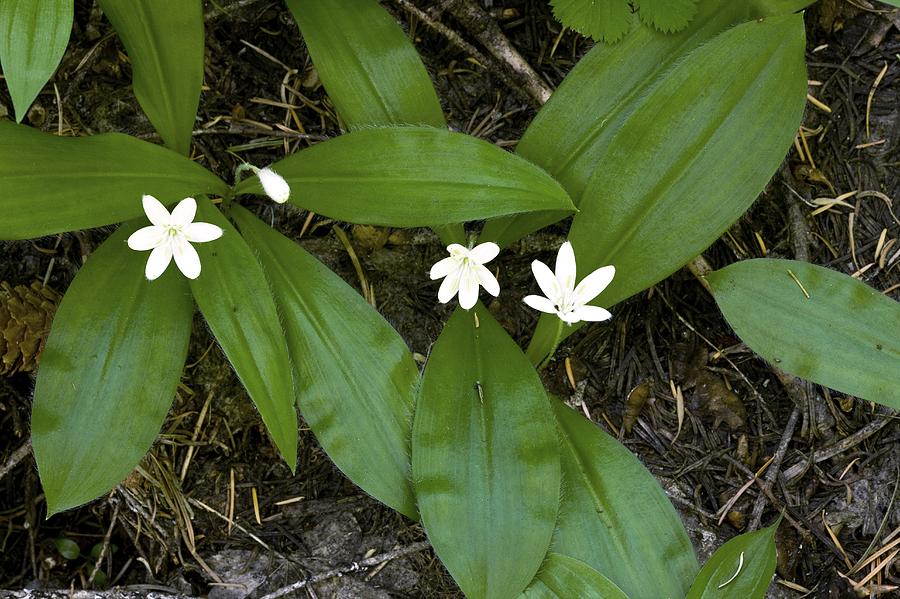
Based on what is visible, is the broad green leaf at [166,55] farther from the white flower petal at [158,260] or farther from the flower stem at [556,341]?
the flower stem at [556,341]

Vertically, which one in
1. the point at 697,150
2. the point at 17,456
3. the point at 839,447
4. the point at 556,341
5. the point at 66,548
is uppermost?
the point at 697,150

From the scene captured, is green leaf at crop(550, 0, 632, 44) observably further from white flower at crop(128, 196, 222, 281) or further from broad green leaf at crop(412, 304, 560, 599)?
white flower at crop(128, 196, 222, 281)

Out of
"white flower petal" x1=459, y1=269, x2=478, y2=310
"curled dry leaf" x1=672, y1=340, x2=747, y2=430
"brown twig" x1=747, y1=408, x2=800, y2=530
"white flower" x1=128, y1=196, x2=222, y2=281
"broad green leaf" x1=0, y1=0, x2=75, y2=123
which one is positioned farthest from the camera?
"curled dry leaf" x1=672, y1=340, x2=747, y2=430

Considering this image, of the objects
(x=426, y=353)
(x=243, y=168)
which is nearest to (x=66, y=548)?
(x=426, y=353)

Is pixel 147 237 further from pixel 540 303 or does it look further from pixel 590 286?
pixel 590 286

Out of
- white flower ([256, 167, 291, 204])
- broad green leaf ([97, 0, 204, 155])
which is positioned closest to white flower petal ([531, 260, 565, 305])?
white flower ([256, 167, 291, 204])

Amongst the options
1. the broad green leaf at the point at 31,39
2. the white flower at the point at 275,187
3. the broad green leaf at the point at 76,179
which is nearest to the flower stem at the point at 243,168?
the white flower at the point at 275,187
